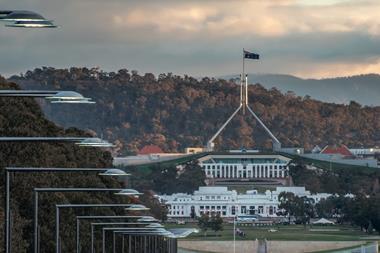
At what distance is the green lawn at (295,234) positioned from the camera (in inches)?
6038

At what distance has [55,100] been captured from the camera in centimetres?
3353

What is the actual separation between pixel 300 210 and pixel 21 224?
138 m

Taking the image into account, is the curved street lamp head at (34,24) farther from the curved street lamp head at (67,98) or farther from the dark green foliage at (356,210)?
the dark green foliage at (356,210)

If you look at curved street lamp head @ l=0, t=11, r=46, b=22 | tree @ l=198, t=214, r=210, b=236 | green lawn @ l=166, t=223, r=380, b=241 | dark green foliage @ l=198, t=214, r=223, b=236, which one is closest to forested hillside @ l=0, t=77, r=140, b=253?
curved street lamp head @ l=0, t=11, r=46, b=22

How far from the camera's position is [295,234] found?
160m

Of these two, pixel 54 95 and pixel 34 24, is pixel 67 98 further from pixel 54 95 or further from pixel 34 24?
pixel 34 24

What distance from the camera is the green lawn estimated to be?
503 ft

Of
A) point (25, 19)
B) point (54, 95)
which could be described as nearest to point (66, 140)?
point (54, 95)

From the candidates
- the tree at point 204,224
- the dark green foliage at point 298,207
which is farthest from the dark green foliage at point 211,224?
the dark green foliage at point 298,207

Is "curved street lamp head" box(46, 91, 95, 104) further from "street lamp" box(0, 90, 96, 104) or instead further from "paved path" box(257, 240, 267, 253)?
"paved path" box(257, 240, 267, 253)

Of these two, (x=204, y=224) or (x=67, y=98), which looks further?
(x=204, y=224)

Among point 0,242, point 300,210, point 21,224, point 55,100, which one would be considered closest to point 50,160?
point 21,224

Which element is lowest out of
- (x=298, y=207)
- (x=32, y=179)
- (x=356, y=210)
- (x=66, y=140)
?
(x=298, y=207)

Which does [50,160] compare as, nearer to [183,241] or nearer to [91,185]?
[91,185]
